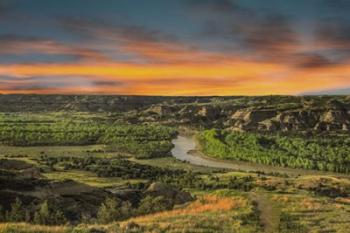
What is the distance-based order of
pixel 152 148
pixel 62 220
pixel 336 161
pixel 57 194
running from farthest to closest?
pixel 152 148 < pixel 336 161 < pixel 57 194 < pixel 62 220

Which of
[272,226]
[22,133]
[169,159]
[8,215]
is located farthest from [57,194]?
[22,133]

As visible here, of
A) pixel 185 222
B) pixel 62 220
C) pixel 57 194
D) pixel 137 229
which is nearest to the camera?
pixel 137 229

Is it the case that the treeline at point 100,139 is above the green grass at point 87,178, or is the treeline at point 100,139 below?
below

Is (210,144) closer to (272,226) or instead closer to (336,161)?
(336,161)

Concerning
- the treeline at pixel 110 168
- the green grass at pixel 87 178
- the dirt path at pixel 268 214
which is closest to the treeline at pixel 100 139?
the treeline at pixel 110 168

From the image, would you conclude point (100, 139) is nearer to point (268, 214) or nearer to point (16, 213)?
point (268, 214)

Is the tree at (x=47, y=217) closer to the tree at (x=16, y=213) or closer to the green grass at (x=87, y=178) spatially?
the tree at (x=16, y=213)
